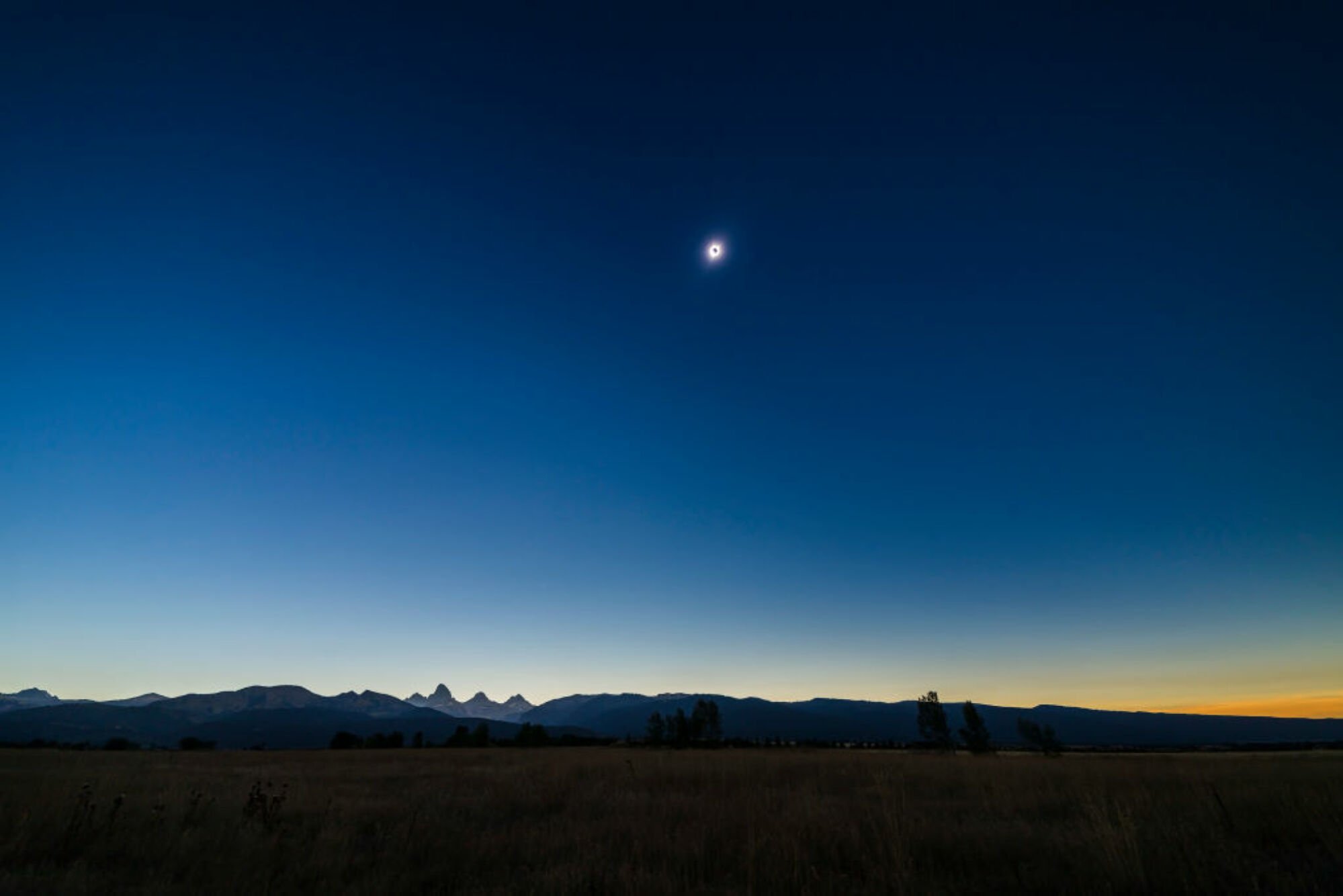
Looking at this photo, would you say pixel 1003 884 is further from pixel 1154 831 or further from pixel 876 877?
pixel 1154 831

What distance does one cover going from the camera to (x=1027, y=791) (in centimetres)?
1198

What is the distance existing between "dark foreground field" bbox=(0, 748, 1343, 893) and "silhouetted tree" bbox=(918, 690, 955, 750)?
2805 inches

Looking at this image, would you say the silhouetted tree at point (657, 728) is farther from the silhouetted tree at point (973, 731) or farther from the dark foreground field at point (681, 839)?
the dark foreground field at point (681, 839)

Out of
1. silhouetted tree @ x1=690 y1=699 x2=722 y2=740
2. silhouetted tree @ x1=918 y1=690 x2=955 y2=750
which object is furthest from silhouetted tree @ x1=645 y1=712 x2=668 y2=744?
silhouetted tree @ x1=918 y1=690 x2=955 y2=750

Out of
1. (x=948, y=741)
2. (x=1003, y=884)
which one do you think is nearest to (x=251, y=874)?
(x=1003, y=884)

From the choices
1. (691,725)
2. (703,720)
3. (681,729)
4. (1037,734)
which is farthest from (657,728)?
(1037,734)

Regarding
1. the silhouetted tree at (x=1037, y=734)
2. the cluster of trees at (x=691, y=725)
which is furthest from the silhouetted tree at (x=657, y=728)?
the silhouetted tree at (x=1037, y=734)

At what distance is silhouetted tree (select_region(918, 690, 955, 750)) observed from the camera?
246ft

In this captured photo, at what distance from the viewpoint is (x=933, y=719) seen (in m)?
75.1

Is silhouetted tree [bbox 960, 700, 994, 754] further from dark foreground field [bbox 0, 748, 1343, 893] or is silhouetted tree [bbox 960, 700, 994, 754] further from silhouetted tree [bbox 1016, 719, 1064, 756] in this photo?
dark foreground field [bbox 0, 748, 1343, 893]

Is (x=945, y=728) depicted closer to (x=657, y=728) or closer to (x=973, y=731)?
(x=973, y=731)

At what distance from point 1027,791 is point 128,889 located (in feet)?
50.2

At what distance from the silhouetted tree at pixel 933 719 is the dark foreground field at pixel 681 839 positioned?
71.3 meters

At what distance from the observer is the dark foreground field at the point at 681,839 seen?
18.8 ft
